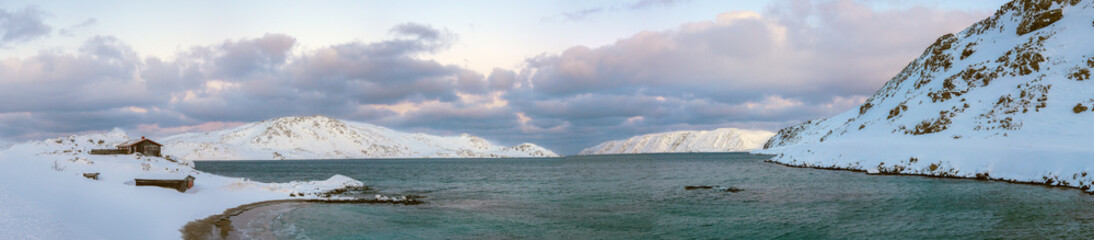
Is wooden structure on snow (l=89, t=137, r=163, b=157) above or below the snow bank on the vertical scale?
above

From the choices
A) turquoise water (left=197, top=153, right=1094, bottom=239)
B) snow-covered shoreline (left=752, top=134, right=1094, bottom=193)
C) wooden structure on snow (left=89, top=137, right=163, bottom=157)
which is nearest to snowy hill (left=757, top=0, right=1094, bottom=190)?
snow-covered shoreline (left=752, top=134, right=1094, bottom=193)

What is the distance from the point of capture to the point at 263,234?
89.5 feet

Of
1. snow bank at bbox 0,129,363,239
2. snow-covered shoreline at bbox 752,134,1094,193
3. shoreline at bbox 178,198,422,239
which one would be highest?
snow-covered shoreline at bbox 752,134,1094,193

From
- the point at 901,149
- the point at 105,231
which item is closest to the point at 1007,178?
the point at 901,149

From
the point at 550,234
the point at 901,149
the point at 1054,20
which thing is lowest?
the point at 550,234

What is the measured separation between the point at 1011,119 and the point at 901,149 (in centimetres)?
1225

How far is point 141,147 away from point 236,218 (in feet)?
242

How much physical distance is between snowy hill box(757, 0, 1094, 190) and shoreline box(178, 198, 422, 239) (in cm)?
5750

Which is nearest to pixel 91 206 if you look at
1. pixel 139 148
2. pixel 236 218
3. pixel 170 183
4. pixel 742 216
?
pixel 236 218

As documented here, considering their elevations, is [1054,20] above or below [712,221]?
above

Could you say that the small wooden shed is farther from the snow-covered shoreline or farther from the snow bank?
the snow-covered shoreline

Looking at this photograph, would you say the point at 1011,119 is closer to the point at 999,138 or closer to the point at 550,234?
the point at 999,138

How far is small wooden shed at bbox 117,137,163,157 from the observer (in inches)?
3406

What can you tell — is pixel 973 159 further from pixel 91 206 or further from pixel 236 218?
pixel 91 206
